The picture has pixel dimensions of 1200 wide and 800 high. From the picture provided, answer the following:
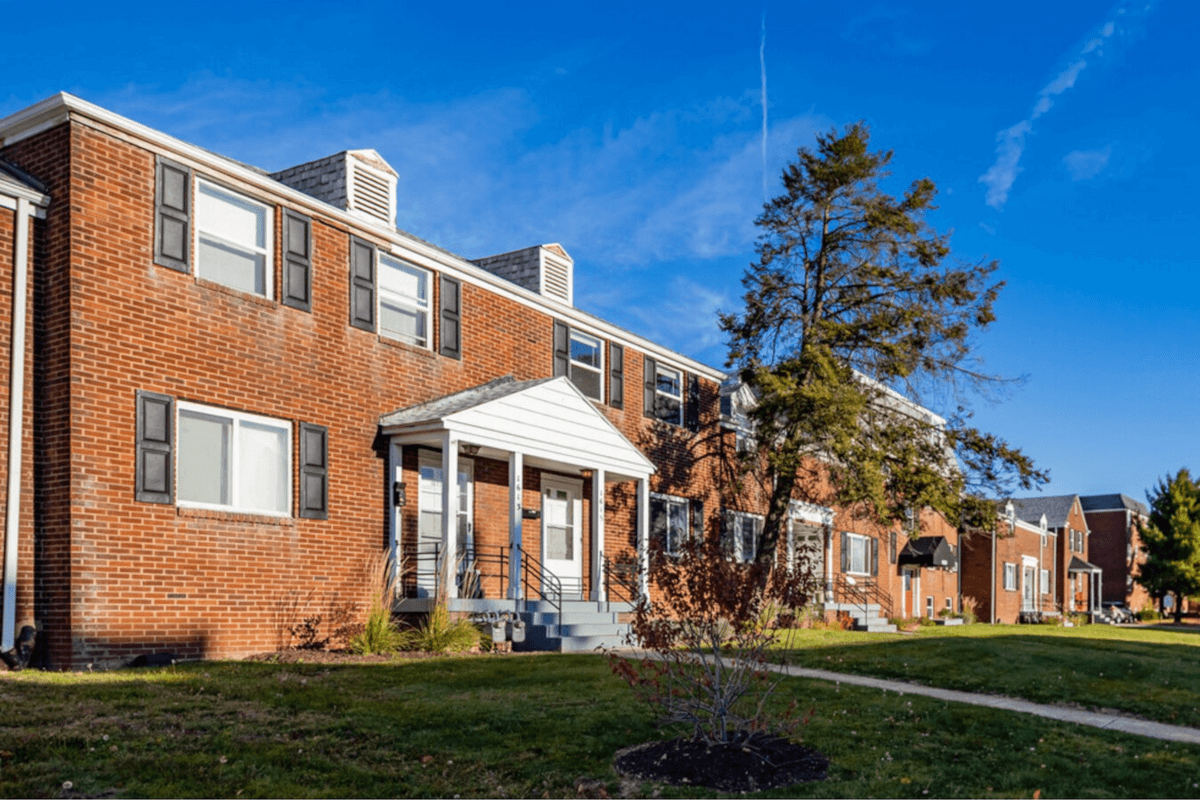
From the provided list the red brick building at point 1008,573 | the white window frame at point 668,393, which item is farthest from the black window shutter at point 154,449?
the red brick building at point 1008,573

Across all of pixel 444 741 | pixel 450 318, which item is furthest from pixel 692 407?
pixel 444 741

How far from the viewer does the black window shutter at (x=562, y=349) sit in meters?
21.5

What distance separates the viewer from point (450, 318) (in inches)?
736

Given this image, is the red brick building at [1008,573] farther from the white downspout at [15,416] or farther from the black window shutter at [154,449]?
the white downspout at [15,416]

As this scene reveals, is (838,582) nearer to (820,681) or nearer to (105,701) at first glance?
(820,681)

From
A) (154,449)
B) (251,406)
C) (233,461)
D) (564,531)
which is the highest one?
(251,406)

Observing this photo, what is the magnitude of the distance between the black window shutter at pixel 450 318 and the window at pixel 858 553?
59.0ft

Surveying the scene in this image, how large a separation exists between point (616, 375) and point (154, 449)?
37.5 ft

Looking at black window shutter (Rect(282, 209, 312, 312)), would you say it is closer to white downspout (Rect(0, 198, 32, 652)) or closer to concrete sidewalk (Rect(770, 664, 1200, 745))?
white downspout (Rect(0, 198, 32, 652))

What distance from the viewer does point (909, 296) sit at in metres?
24.3

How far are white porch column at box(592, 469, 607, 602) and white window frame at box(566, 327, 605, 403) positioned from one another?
229 centimetres

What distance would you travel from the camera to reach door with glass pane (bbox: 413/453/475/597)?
678 inches

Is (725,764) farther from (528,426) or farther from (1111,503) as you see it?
(1111,503)

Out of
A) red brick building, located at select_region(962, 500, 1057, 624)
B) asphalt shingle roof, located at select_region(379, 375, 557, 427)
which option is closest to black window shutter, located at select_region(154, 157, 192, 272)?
asphalt shingle roof, located at select_region(379, 375, 557, 427)
